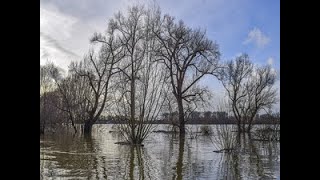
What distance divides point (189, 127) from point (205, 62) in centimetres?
470

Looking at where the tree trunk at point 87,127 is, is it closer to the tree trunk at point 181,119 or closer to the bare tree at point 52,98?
the bare tree at point 52,98

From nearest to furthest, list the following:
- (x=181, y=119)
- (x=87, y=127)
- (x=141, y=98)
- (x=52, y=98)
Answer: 1. (x=141, y=98)
2. (x=181, y=119)
3. (x=87, y=127)
4. (x=52, y=98)

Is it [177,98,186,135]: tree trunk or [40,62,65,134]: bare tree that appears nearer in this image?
[177,98,186,135]: tree trunk

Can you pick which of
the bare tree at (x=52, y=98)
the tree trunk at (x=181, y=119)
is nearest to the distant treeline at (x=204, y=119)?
the tree trunk at (x=181, y=119)

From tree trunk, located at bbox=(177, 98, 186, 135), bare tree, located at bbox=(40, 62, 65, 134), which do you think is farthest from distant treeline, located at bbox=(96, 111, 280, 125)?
bare tree, located at bbox=(40, 62, 65, 134)

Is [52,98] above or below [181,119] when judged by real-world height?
above

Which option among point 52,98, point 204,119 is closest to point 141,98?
point 204,119

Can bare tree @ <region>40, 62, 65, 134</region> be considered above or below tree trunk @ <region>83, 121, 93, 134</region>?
above

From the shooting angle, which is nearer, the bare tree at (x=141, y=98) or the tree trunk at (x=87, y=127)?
the bare tree at (x=141, y=98)

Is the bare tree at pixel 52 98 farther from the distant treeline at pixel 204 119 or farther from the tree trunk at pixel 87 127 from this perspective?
the distant treeline at pixel 204 119

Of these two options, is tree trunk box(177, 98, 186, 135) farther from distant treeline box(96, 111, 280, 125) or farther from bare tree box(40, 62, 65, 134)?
bare tree box(40, 62, 65, 134)

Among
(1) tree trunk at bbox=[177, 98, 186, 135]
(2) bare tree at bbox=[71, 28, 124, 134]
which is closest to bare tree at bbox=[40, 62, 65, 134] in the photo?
(2) bare tree at bbox=[71, 28, 124, 134]

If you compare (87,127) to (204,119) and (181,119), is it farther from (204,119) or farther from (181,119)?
(204,119)

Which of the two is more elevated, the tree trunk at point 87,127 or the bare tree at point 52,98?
the bare tree at point 52,98
